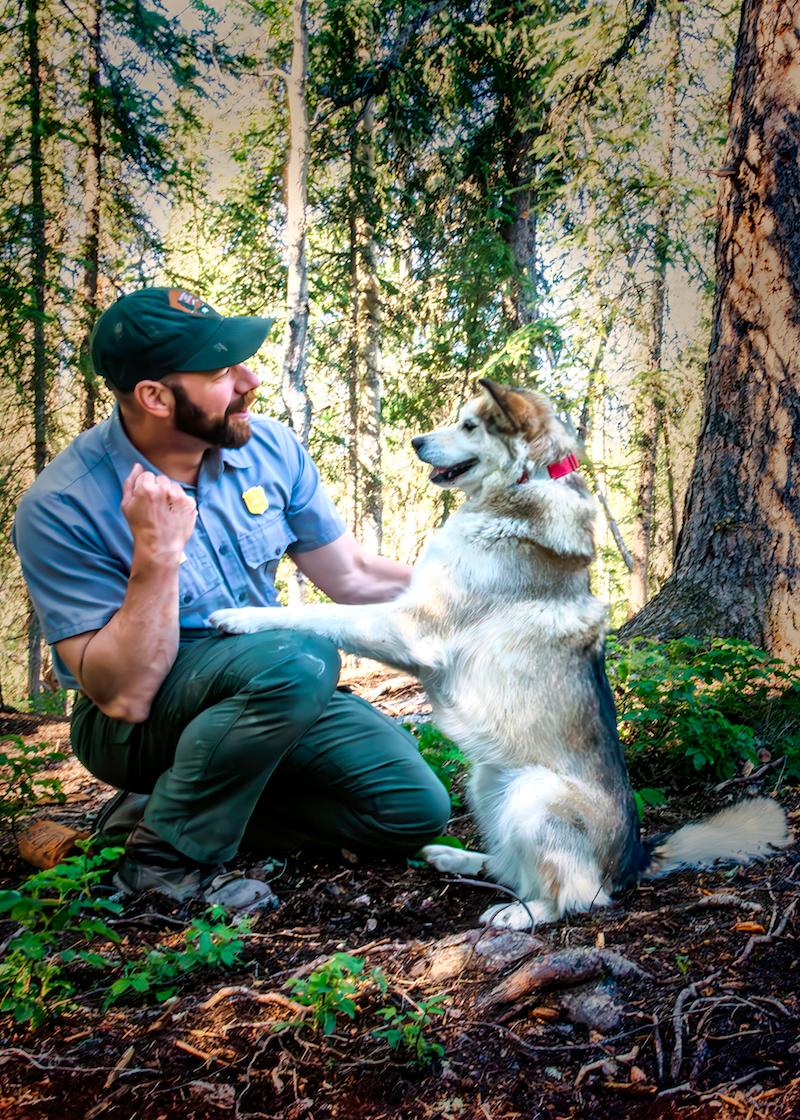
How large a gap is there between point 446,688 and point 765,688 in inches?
76.1

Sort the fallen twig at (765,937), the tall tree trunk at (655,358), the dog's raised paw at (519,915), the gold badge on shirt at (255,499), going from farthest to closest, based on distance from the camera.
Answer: the tall tree trunk at (655,358) → the gold badge on shirt at (255,499) → the dog's raised paw at (519,915) → the fallen twig at (765,937)

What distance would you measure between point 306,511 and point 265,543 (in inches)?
11.8

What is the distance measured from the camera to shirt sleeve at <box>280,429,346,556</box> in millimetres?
3713

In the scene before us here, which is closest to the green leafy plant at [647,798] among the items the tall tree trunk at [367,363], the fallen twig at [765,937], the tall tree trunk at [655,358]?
the fallen twig at [765,937]

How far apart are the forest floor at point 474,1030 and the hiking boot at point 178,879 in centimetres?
12

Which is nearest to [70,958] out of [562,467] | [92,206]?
[562,467]

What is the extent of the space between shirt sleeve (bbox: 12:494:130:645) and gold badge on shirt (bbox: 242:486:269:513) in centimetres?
67

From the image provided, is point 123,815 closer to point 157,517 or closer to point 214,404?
point 157,517

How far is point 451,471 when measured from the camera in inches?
141

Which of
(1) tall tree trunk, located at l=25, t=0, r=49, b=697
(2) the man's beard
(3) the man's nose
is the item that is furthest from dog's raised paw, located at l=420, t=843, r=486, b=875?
(1) tall tree trunk, located at l=25, t=0, r=49, b=697

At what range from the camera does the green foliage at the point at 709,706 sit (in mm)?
3870

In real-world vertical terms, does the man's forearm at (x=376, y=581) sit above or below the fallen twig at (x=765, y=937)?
above

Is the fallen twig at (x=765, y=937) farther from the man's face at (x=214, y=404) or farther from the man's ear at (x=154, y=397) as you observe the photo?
the man's ear at (x=154, y=397)

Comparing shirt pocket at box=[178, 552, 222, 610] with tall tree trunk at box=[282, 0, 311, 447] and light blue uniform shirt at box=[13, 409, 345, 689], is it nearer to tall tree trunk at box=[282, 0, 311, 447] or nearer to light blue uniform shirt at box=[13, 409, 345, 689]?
light blue uniform shirt at box=[13, 409, 345, 689]
